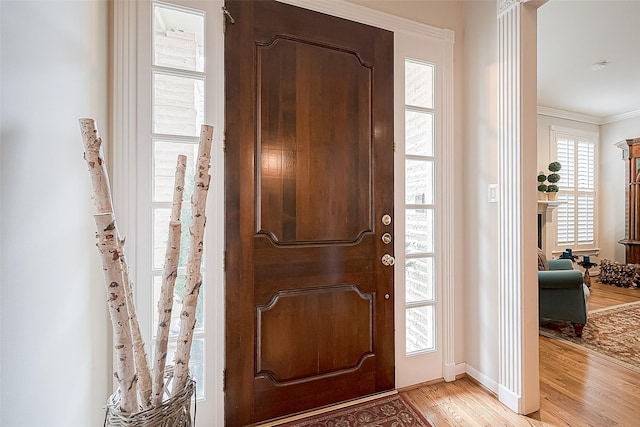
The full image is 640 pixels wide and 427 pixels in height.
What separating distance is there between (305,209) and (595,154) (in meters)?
6.15

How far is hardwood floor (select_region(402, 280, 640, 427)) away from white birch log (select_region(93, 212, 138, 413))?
5.01 ft

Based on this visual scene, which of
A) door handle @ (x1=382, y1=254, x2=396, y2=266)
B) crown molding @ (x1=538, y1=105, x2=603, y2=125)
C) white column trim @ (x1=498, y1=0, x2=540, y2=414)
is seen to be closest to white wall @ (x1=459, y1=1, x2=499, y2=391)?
white column trim @ (x1=498, y1=0, x2=540, y2=414)

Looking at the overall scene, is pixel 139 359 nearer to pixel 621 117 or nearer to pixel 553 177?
pixel 553 177

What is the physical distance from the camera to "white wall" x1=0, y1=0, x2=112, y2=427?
0.68m

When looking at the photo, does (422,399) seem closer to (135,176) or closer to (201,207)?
(201,207)

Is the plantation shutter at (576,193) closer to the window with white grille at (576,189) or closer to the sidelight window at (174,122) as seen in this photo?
the window with white grille at (576,189)

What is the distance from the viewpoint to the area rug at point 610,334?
2.43 metres

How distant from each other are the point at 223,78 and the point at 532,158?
5.73ft

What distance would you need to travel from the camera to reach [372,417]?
166 centimetres

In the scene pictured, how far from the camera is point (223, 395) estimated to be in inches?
60.0

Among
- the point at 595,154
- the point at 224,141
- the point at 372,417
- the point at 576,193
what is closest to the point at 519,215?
the point at 372,417

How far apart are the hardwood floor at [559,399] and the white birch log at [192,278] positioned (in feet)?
4.61

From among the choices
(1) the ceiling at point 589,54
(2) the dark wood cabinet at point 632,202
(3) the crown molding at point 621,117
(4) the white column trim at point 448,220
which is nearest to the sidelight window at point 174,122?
(4) the white column trim at point 448,220

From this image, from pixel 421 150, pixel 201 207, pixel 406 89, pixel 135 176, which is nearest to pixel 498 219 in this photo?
pixel 421 150
